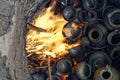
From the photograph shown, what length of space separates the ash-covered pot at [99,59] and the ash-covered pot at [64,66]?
0.19 metres

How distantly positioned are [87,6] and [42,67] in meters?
0.65

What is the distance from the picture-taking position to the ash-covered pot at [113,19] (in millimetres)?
1906

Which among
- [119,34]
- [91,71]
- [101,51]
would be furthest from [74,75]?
[119,34]

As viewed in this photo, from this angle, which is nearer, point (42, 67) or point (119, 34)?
point (119, 34)

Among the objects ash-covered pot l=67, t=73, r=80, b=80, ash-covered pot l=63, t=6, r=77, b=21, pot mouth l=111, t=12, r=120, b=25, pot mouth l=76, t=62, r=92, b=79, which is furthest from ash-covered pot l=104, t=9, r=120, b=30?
ash-covered pot l=67, t=73, r=80, b=80

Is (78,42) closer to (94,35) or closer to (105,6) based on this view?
(94,35)

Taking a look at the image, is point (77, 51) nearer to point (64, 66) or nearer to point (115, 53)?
point (64, 66)

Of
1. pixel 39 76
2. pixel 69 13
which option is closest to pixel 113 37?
pixel 69 13

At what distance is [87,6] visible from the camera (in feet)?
6.50

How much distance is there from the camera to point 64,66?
2066 millimetres

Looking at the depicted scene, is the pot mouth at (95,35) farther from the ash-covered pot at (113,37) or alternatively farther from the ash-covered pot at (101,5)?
the ash-covered pot at (101,5)

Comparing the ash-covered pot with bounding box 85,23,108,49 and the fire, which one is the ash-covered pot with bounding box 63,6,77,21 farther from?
the ash-covered pot with bounding box 85,23,108,49

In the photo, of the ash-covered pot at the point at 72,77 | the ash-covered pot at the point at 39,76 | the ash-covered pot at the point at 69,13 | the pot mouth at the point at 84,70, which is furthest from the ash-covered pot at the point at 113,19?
the ash-covered pot at the point at 39,76

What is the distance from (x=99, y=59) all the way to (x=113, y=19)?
331 mm
